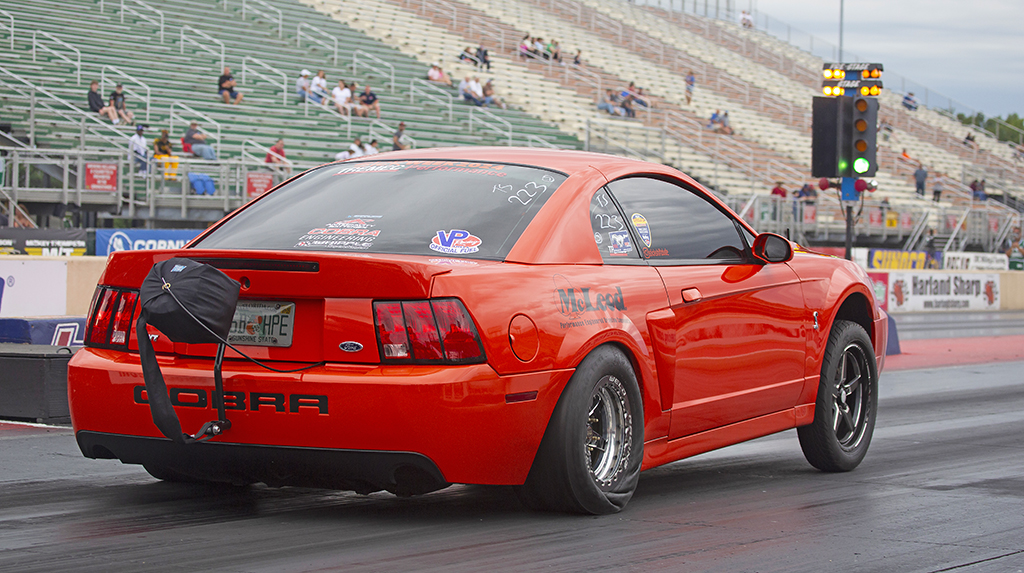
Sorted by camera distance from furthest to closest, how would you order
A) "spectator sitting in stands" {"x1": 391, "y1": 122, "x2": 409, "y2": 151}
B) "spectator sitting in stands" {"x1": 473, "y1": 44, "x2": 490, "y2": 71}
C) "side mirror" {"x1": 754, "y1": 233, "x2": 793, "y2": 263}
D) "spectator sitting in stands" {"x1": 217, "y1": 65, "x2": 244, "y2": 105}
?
1. "spectator sitting in stands" {"x1": 473, "y1": 44, "x2": 490, "y2": 71}
2. "spectator sitting in stands" {"x1": 217, "y1": 65, "x2": 244, "y2": 105}
3. "spectator sitting in stands" {"x1": 391, "y1": 122, "x2": 409, "y2": 151}
4. "side mirror" {"x1": 754, "y1": 233, "x2": 793, "y2": 263}

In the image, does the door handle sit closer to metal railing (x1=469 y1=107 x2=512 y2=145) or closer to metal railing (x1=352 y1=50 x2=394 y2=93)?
metal railing (x1=469 y1=107 x2=512 y2=145)

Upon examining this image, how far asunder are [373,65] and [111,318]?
32.2 m

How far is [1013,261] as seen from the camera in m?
40.2

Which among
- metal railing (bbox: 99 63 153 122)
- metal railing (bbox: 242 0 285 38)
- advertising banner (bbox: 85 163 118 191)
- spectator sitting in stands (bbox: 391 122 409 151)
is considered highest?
metal railing (bbox: 242 0 285 38)

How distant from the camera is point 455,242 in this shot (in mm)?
5152

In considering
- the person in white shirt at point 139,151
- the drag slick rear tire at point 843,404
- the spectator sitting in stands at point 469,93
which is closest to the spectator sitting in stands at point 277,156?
the person in white shirt at point 139,151

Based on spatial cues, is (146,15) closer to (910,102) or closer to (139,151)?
(139,151)

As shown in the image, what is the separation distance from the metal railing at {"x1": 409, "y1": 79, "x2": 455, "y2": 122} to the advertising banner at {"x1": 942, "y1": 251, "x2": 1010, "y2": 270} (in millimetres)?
15122

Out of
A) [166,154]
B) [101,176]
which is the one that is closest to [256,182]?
[166,154]

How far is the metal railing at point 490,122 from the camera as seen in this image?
3366 centimetres

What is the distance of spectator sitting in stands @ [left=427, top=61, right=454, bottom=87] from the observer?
36844mm

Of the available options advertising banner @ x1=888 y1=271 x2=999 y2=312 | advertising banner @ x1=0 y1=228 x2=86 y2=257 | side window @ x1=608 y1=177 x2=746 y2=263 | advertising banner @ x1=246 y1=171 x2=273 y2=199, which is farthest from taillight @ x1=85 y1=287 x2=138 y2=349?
advertising banner @ x1=888 y1=271 x2=999 y2=312

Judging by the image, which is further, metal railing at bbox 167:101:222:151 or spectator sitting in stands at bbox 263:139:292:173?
metal railing at bbox 167:101:222:151

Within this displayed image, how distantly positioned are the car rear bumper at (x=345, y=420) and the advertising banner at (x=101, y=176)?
1788 cm
